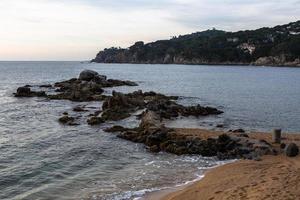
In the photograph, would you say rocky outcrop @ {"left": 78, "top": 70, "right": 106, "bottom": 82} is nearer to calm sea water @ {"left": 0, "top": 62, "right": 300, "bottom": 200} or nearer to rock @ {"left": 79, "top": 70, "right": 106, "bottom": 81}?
rock @ {"left": 79, "top": 70, "right": 106, "bottom": 81}

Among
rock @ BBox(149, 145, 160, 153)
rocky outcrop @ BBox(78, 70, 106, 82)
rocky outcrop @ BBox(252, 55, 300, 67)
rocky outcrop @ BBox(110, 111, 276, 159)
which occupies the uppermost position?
rocky outcrop @ BBox(252, 55, 300, 67)

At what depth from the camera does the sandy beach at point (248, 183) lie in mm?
16234

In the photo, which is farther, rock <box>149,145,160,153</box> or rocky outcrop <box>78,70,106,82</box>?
rocky outcrop <box>78,70,106,82</box>

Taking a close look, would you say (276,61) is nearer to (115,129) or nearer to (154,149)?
(115,129)

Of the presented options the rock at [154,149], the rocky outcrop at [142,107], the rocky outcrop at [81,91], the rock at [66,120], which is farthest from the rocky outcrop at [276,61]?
the rock at [154,149]

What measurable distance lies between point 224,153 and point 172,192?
793 centimetres

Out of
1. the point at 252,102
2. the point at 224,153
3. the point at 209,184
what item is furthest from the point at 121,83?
the point at 209,184

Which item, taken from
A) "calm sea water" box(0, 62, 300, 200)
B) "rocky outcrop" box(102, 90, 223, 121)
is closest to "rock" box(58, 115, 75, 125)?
"calm sea water" box(0, 62, 300, 200)

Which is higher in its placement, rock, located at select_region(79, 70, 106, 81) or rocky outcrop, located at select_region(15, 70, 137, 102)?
rock, located at select_region(79, 70, 106, 81)

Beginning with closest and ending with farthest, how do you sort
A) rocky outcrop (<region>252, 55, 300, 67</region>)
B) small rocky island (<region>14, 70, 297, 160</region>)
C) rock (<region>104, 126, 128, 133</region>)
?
small rocky island (<region>14, 70, 297, 160</region>), rock (<region>104, 126, 128, 133</region>), rocky outcrop (<region>252, 55, 300, 67</region>)

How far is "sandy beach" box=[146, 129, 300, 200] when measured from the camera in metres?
16.2

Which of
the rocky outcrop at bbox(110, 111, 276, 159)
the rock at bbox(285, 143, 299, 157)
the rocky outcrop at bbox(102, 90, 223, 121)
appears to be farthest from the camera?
the rocky outcrop at bbox(102, 90, 223, 121)

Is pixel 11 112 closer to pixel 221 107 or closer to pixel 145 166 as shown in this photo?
pixel 221 107

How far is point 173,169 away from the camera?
74.4 ft
